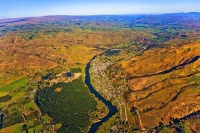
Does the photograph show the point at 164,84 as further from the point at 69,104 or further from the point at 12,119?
the point at 12,119

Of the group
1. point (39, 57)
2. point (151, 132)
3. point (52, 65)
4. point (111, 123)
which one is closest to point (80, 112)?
point (111, 123)

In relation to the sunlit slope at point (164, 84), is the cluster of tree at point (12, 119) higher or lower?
lower

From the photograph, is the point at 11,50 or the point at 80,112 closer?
the point at 80,112

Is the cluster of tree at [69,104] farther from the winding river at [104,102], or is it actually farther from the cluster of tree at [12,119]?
the cluster of tree at [12,119]

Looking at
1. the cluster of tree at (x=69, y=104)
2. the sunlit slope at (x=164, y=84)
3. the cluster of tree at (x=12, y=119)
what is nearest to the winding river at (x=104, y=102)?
the cluster of tree at (x=69, y=104)

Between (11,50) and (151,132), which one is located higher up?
(11,50)

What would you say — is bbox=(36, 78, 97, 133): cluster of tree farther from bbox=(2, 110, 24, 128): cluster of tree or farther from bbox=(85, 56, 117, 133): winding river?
bbox=(2, 110, 24, 128): cluster of tree

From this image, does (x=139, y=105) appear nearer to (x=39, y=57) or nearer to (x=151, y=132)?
(x=151, y=132)

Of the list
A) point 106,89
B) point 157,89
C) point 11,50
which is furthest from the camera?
point 11,50

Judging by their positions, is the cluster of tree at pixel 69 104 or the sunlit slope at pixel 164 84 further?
the sunlit slope at pixel 164 84

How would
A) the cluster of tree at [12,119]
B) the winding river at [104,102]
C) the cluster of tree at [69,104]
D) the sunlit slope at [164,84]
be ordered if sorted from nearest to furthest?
the winding river at [104,102]
the cluster of tree at [69,104]
the sunlit slope at [164,84]
the cluster of tree at [12,119]
